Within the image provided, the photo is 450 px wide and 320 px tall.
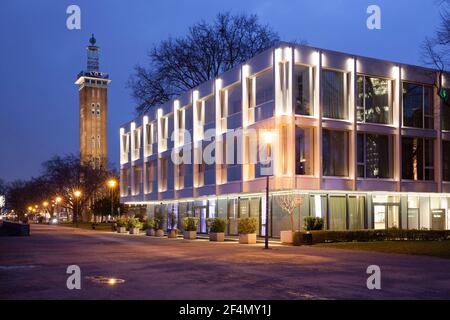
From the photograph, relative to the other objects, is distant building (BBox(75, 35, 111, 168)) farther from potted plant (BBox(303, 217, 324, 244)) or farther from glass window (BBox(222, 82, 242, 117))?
potted plant (BBox(303, 217, 324, 244))

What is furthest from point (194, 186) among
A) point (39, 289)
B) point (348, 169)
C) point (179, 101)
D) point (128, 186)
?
point (39, 289)

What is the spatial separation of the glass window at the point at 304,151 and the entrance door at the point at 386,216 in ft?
20.9

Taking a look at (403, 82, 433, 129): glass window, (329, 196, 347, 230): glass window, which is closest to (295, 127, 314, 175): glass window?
(329, 196, 347, 230): glass window

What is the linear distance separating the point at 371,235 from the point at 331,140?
23.7 feet

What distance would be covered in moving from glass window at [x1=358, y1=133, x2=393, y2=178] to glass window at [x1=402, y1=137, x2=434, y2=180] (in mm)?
1361

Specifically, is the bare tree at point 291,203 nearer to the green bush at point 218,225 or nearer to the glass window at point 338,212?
the glass window at point 338,212

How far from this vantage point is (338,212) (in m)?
38.7

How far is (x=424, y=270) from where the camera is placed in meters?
17.9

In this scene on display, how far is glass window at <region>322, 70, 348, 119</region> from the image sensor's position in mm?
38156

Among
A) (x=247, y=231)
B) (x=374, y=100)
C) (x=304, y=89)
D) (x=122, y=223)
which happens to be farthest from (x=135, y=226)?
(x=374, y=100)

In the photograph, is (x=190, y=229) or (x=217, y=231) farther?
(x=190, y=229)

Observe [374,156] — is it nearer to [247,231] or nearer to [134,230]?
[247,231]

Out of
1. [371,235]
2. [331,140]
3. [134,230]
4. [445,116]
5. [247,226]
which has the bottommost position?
[134,230]

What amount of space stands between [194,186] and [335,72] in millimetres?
16753
